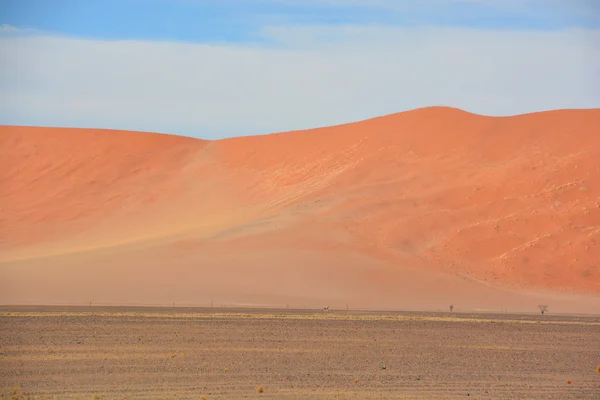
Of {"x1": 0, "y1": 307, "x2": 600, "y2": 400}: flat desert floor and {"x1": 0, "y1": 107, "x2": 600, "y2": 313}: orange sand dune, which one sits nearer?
{"x1": 0, "y1": 307, "x2": 600, "y2": 400}: flat desert floor

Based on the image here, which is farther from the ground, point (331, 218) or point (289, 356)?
point (331, 218)

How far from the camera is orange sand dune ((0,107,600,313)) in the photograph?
2188 inches

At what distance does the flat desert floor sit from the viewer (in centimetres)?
2414

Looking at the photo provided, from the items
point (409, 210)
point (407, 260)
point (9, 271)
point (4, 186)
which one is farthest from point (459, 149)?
point (4, 186)

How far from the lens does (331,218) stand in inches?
2557

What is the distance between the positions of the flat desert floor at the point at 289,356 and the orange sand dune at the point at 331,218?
1226 centimetres

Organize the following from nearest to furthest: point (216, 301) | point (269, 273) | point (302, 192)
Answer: point (216, 301) → point (269, 273) → point (302, 192)

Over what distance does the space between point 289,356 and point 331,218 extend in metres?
35.5

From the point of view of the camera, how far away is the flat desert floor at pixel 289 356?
24.1 metres

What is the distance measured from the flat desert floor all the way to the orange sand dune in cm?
1226

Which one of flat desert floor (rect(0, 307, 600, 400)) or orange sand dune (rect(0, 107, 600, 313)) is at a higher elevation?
orange sand dune (rect(0, 107, 600, 313))

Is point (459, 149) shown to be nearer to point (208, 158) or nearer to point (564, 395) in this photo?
point (208, 158)

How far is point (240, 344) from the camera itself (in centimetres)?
3212

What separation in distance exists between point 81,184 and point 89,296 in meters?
31.8
